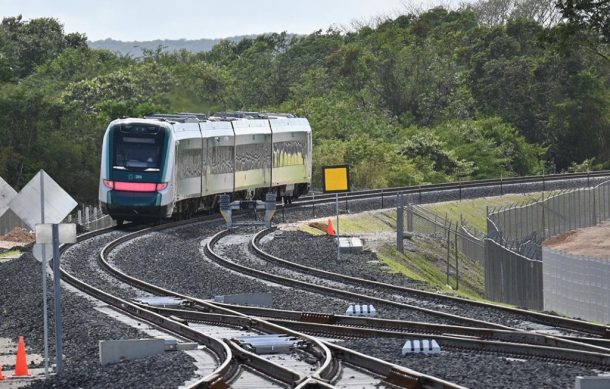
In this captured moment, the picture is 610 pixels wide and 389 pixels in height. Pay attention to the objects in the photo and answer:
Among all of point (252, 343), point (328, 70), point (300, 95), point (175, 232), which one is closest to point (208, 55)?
point (328, 70)

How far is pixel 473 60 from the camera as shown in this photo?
104 meters

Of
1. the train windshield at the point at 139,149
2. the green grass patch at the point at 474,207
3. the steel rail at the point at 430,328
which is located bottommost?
the green grass patch at the point at 474,207

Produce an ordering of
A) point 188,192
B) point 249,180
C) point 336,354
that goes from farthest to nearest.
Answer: point 249,180, point 188,192, point 336,354

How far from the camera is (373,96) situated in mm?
106562

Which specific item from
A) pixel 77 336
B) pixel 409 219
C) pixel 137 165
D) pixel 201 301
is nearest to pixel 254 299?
pixel 201 301

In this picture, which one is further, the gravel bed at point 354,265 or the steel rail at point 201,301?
the gravel bed at point 354,265

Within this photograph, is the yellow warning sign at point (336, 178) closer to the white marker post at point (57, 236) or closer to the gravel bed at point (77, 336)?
the gravel bed at point (77, 336)

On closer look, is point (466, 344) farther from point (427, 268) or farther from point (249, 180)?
point (249, 180)

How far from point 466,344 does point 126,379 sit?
15.2 feet

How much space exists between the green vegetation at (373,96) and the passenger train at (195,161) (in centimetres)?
1221

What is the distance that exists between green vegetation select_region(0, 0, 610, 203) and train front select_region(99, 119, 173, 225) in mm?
19301

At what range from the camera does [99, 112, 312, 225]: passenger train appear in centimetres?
4278

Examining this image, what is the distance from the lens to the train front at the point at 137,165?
42.6m

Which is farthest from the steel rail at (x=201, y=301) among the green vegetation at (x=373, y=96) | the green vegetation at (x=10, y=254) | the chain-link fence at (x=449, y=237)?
the green vegetation at (x=373, y=96)
